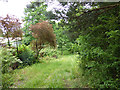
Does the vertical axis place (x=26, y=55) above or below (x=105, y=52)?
below

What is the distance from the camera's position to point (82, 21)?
1.42 metres

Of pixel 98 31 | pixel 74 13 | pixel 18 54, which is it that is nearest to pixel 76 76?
pixel 98 31

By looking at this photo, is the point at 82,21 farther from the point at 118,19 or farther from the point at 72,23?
the point at 118,19

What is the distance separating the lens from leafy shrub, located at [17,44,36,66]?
3012mm

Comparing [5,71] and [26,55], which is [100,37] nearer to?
[5,71]

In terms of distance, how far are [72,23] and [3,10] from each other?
102cm

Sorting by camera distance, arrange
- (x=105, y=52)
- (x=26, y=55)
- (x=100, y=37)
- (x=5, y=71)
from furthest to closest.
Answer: (x=26, y=55) < (x=5, y=71) < (x=100, y=37) < (x=105, y=52)

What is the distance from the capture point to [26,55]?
3109mm

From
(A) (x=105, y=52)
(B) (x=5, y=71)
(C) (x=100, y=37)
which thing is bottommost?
(B) (x=5, y=71)

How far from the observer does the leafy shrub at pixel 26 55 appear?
3.01m

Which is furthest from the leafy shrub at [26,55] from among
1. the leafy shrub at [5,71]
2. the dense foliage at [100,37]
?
the dense foliage at [100,37]

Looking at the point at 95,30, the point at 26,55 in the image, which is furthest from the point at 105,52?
the point at 26,55

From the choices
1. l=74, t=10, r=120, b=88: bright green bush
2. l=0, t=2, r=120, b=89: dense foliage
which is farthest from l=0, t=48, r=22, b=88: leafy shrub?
l=74, t=10, r=120, b=88: bright green bush

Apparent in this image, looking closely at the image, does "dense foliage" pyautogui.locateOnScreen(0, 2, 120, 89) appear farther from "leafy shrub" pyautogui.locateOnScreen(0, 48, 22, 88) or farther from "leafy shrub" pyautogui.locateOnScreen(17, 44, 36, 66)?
"leafy shrub" pyautogui.locateOnScreen(17, 44, 36, 66)
